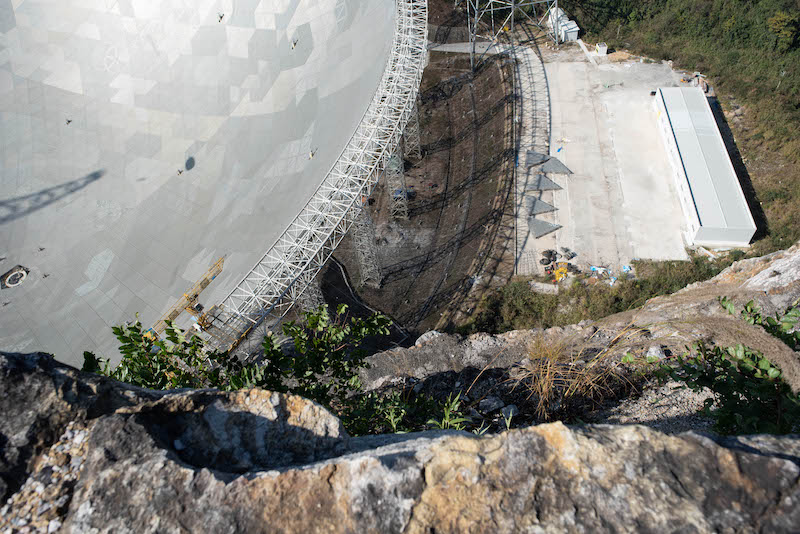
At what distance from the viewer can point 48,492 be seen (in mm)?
6691

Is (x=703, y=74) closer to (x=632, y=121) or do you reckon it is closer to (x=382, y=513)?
(x=632, y=121)

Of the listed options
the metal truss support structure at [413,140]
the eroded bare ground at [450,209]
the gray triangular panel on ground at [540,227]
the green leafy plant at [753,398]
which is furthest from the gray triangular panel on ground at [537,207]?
the green leafy plant at [753,398]

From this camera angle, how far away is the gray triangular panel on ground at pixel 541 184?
40906mm

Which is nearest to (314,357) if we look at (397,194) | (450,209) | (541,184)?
(397,194)

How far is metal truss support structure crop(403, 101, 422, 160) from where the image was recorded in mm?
46906

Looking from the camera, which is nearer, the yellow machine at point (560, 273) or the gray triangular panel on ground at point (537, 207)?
the yellow machine at point (560, 273)

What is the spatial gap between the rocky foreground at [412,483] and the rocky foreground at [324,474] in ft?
0.05

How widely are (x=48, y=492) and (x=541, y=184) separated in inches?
1560

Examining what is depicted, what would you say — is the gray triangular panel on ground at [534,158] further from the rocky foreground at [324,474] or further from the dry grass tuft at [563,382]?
the rocky foreground at [324,474]

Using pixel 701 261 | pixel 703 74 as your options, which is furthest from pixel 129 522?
pixel 703 74

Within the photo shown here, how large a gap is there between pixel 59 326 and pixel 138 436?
71.4 ft

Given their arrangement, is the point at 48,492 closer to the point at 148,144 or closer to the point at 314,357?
the point at 314,357

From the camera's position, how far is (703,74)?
47812mm

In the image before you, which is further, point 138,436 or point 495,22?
point 495,22
